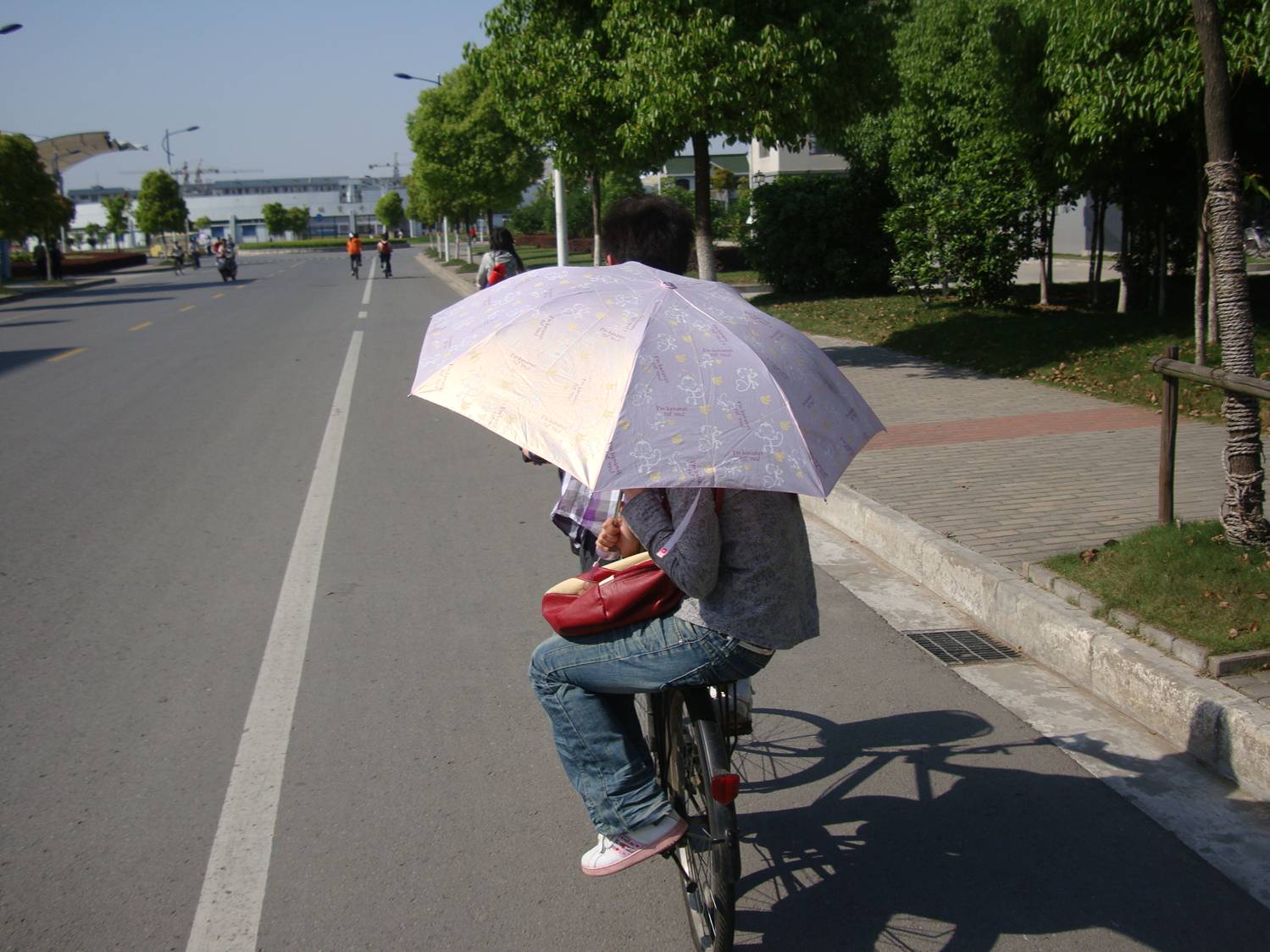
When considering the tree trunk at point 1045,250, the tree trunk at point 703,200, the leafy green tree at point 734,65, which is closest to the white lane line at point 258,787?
the leafy green tree at point 734,65

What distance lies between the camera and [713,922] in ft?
9.41

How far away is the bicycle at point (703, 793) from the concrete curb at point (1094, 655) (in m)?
1.92

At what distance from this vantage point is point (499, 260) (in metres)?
13.7

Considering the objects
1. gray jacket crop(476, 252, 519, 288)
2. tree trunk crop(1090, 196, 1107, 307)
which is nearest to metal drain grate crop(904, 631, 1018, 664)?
gray jacket crop(476, 252, 519, 288)

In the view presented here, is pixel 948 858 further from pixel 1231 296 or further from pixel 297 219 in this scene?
pixel 297 219

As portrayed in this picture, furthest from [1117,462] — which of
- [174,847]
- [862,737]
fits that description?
[174,847]

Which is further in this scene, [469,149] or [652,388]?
[469,149]

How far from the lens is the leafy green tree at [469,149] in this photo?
40688 mm

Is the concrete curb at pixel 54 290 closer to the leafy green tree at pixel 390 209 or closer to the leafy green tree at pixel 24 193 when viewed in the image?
the leafy green tree at pixel 24 193

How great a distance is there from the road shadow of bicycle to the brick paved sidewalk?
198 centimetres

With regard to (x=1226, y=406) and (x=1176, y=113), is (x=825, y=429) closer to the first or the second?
(x=1226, y=406)

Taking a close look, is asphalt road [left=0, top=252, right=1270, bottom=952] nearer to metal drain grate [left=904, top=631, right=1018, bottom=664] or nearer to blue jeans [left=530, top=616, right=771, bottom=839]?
metal drain grate [left=904, top=631, right=1018, bottom=664]

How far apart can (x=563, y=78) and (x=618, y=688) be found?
10559 mm

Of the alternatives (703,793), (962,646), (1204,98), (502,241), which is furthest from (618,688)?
(502,241)
